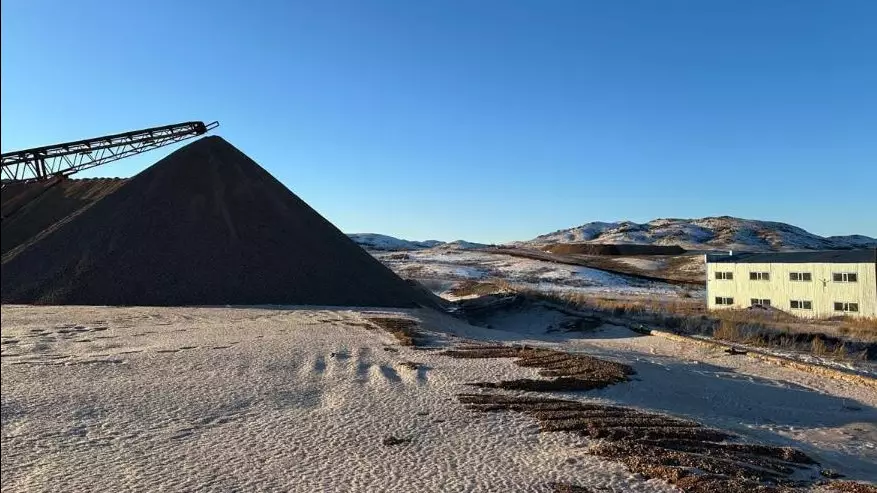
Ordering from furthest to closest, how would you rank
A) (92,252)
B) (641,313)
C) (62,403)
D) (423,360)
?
(641,313), (92,252), (423,360), (62,403)

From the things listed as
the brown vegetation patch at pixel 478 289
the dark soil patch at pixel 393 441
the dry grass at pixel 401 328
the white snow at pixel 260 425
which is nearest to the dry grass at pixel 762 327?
the brown vegetation patch at pixel 478 289

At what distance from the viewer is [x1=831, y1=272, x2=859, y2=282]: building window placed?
3212cm

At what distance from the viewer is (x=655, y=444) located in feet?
29.6

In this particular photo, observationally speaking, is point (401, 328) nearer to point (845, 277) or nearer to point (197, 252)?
point (197, 252)

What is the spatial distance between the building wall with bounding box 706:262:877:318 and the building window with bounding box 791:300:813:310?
161 millimetres

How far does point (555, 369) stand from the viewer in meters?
14.8

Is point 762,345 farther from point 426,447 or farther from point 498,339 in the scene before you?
point 426,447

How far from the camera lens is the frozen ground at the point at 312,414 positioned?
7570 mm

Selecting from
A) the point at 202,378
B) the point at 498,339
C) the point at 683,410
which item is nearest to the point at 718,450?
the point at 683,410

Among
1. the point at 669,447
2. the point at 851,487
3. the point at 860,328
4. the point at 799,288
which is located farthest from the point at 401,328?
the point at 799,288

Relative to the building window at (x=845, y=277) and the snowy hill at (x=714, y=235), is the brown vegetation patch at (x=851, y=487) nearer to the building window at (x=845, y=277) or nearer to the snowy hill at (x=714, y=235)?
the building window at (x=845, y=277)

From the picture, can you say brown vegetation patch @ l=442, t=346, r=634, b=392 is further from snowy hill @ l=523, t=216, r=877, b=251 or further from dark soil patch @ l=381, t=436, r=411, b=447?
snowy hill @ l=523, t=216, r=877, b=251

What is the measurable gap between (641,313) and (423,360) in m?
20.4

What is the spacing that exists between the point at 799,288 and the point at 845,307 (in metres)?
2.61
